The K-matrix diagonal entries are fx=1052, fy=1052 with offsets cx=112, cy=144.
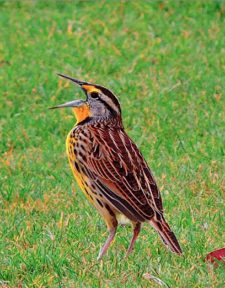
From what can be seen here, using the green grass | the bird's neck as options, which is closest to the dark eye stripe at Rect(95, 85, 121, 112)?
the bird's neck

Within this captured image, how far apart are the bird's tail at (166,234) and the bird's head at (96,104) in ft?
3.32

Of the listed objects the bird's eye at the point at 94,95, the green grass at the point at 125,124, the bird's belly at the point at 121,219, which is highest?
the bird's eye at the point at 94,95

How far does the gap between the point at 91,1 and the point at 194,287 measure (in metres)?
8.11

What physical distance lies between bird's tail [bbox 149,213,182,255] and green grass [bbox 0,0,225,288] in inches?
5.6

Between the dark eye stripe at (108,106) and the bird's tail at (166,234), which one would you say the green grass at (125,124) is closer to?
the bird's tail at (166,234)

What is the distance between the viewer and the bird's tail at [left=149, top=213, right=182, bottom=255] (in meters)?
7.04

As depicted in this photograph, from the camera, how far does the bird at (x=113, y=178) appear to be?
7.16m

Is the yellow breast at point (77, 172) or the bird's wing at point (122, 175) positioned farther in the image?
the yellow breast at point (77, 172)

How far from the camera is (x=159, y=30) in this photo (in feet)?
43.7

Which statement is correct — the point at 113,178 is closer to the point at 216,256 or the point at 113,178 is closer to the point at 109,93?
the point at 109,93

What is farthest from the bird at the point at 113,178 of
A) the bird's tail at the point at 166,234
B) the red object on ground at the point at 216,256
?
the red object on ground at the point at 216,256

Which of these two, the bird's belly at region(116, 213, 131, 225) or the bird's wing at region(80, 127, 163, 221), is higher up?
the bird's wing at region(80, 127, 163, 221)

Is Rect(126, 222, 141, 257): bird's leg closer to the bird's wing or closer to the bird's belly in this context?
the bird's belly

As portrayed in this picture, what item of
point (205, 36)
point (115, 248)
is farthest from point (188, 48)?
point (115, 248)
